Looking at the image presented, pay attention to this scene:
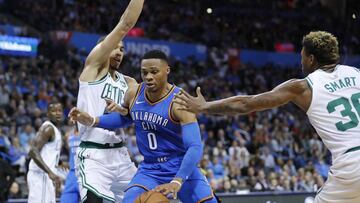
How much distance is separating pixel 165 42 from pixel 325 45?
56.6ft

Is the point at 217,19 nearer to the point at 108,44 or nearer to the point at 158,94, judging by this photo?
the point at 108,44

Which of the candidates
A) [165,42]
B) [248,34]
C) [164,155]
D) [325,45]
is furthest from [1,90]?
[248,34]

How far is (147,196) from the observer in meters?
4.80

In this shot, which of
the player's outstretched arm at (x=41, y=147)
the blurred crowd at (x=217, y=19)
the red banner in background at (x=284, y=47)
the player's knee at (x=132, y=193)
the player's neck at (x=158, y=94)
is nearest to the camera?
the player's knee at (x=132, y=193)

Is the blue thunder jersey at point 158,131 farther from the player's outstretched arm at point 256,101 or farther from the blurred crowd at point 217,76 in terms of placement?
the blurred crowd at point 217,76

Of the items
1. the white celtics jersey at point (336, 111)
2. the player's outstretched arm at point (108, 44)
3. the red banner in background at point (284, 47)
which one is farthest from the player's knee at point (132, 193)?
the red banner in background at point (284, 47)

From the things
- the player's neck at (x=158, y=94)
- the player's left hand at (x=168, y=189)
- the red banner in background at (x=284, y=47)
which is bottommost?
the player's left hand at (x=168, y=189)

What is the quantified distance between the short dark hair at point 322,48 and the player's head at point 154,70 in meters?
1.24

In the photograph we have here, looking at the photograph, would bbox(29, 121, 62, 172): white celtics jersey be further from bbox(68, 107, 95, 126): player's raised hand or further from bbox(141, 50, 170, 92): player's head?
bbox(141, 50, 170, 92): player's head

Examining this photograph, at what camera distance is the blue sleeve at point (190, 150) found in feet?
16.3

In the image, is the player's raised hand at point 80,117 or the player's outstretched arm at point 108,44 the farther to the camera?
the player's outstretched arm at point 108,44

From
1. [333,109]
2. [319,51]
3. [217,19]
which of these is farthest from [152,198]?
[217,19]

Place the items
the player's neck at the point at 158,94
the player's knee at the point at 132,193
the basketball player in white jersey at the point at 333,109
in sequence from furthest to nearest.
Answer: the player's neck at the point at 158,94 < the player's knee at the point at 132,193 < the basketball player in white jersey at the point at 333,109

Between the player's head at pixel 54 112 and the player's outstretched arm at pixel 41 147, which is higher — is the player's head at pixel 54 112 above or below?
above
